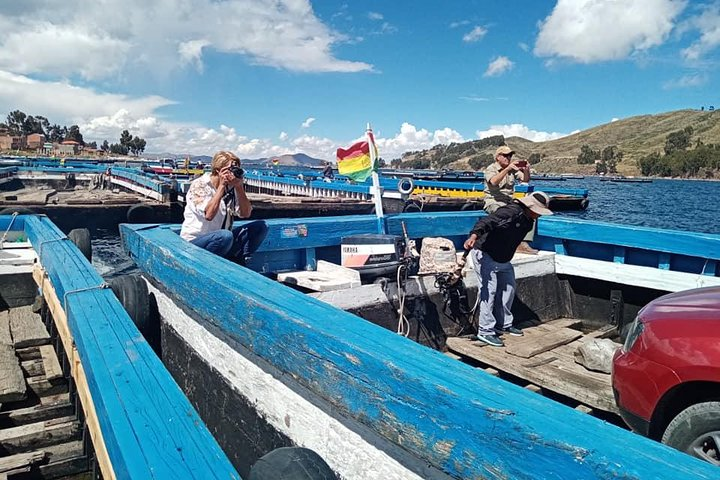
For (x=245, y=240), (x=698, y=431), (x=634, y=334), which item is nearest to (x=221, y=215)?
(x=245, y=240)

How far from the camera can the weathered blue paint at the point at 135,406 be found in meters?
1.74

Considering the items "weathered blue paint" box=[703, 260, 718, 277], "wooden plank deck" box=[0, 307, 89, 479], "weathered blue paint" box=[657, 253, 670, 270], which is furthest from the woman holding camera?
"weathered blue paint" box=[703, 260, 718, 277]

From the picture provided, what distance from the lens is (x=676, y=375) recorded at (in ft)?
7.98

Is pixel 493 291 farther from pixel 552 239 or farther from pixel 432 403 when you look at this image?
pixel 432 403

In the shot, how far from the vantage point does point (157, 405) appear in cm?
207

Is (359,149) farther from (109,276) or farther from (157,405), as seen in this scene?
(157,405)

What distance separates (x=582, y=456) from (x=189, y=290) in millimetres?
2639

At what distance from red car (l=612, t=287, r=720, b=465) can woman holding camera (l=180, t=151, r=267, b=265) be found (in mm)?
3163

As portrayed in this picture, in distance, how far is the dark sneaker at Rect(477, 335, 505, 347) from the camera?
452cm

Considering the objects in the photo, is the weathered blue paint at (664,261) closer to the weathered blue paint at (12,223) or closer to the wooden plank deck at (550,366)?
the wooden plank deck at (550,366)

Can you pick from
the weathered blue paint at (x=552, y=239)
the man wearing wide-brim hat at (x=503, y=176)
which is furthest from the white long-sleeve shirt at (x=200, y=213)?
the man wearing wide-brim hat at (x=503, y=176)

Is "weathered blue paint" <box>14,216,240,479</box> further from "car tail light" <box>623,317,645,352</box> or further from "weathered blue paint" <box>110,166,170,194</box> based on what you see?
"weathered blue paint" <box>110,166,170,194</box>

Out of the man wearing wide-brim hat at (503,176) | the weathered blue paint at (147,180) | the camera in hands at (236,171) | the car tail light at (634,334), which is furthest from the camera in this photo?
the weathered blue paint at (147,180)

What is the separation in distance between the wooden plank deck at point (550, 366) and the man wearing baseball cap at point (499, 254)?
0.58 feet
